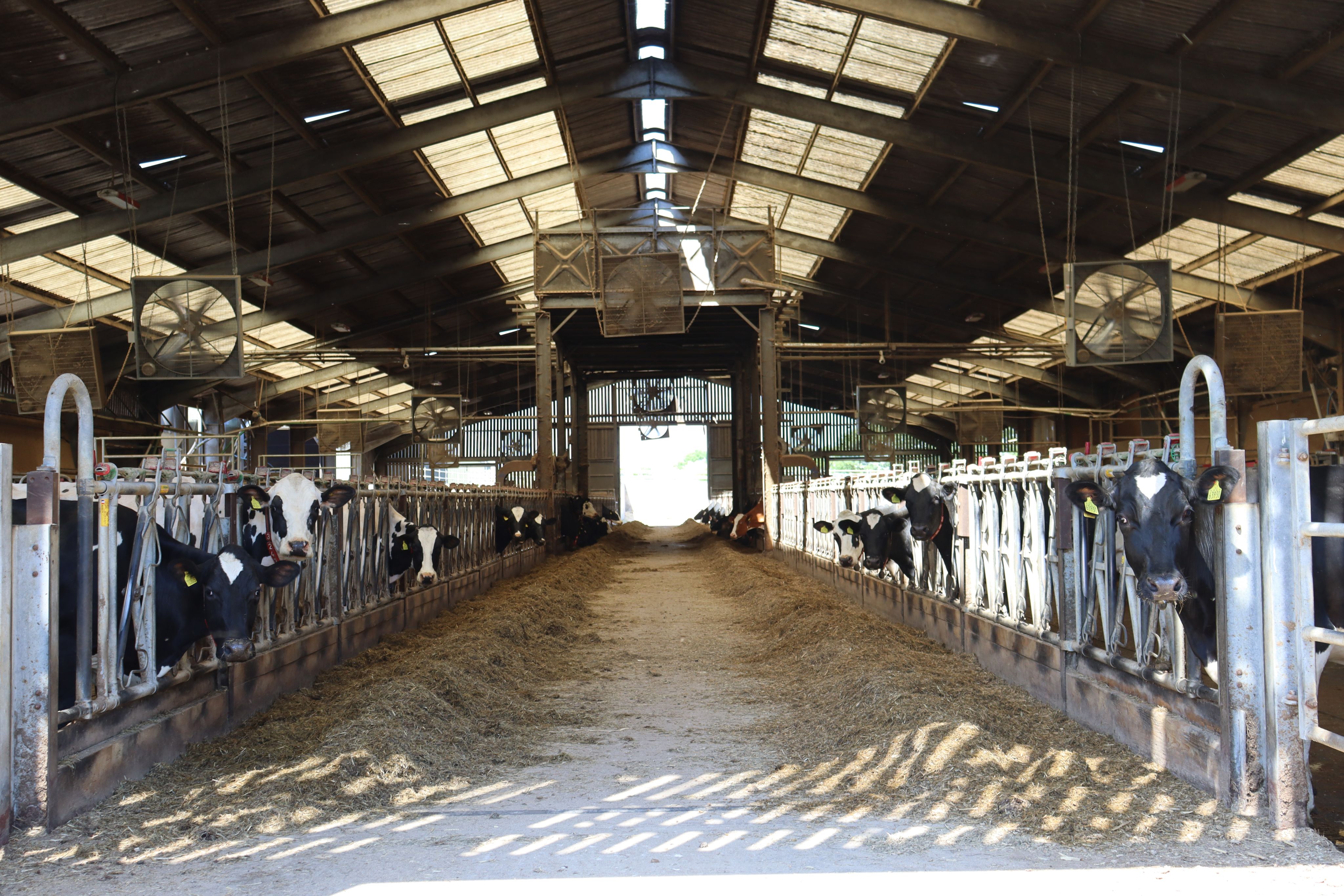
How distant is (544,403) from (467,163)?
6088 mm

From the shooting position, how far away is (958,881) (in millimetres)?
3963

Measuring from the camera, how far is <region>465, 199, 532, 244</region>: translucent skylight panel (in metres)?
23.0

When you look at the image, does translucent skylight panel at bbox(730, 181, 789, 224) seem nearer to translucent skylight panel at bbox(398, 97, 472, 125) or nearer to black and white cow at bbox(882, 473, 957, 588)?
translucent skylight panel at bbox(398, 97, 472, 125)

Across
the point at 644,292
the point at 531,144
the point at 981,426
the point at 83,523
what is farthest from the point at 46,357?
the point at 981,426

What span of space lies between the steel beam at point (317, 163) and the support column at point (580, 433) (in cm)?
1721

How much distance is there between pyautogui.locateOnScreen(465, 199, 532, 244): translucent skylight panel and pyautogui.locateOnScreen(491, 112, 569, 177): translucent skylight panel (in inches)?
39.9

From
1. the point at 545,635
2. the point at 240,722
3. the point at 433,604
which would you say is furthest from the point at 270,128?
the point at 240,722

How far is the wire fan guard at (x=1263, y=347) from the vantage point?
1523cm

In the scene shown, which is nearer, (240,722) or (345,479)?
(240,722)

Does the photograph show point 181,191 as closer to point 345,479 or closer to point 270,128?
point 270,128

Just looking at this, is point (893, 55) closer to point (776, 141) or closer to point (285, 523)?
point (776, 141)

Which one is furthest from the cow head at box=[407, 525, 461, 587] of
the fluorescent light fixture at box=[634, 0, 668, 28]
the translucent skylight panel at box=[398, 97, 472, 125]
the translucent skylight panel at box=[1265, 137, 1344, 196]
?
the translucent skylight panel at box=[1265, 137, 1344, 196]

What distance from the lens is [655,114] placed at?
2089 cm

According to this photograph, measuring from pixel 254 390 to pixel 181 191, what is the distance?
17.6 m
